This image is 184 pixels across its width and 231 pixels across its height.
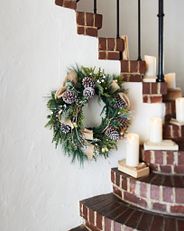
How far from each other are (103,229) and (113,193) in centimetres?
30

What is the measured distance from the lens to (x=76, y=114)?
5.29 ft

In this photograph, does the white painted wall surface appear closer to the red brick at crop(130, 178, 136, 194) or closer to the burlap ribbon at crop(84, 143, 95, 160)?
the burlap ribbon at crop(84, 143, 95, 160)

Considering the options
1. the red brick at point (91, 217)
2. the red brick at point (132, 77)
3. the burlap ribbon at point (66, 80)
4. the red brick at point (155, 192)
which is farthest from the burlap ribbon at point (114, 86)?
the red brick at point (91, 217)

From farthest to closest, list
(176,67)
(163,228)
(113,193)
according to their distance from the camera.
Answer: (176,67)
(113,193)
(163,228)

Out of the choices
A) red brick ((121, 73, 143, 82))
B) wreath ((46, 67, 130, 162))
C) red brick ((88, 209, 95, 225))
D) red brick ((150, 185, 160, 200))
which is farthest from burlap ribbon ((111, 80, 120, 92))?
red brick ((88, 209, 95, 225))

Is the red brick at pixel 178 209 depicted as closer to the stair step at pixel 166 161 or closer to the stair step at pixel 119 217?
the stair step at pixel 119 217

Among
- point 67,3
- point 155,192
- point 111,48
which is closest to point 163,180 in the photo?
point 155,192

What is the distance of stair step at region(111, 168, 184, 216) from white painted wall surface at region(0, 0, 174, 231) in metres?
0.23

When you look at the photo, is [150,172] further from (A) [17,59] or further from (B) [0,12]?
(B) [0,12]

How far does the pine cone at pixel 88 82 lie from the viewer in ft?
5.27

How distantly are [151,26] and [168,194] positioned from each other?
1.54 meters

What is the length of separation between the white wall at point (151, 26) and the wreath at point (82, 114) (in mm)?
767

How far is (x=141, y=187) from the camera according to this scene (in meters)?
1.55

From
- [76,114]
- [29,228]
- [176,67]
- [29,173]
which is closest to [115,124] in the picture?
[76,114]
